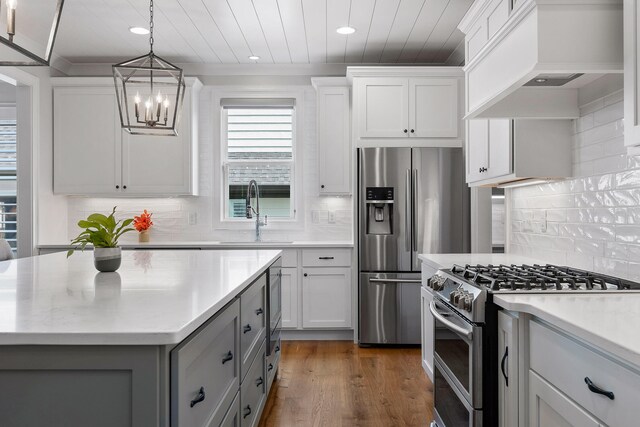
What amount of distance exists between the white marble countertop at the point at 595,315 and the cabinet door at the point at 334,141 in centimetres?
299

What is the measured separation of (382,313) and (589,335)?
3083 mm

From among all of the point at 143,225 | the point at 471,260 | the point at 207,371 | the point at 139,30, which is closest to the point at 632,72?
the point at 471,260

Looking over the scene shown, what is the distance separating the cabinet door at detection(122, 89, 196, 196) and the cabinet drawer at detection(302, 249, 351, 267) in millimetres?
1314

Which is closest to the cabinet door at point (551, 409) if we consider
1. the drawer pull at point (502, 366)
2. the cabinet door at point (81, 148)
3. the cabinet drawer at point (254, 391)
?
the drawer pull at point (502, 366)

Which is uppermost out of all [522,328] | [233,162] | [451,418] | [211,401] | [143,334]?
[233,162]

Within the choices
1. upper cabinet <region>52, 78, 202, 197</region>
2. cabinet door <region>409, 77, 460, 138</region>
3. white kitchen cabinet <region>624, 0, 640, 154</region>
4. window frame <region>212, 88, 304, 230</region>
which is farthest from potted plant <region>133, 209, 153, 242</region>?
white kitchen cabinet <region>624, 0, 640, 154</region>

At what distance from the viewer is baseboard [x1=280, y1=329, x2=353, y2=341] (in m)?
4.48

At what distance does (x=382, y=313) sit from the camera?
4.17 m

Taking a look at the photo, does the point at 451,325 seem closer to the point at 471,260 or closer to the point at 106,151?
the point at 471,260

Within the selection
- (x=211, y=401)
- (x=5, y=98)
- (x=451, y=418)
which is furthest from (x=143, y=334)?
(x=5, y=98)

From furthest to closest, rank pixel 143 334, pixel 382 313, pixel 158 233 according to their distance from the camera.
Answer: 1. pixel 158 233
2. pixel 382 313
3. pixel 143 334

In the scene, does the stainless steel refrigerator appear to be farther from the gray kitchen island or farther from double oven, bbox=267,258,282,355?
the gray kitchen island

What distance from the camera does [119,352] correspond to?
41.8 inches

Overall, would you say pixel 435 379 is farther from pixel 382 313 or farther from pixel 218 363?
pixel 382 313
